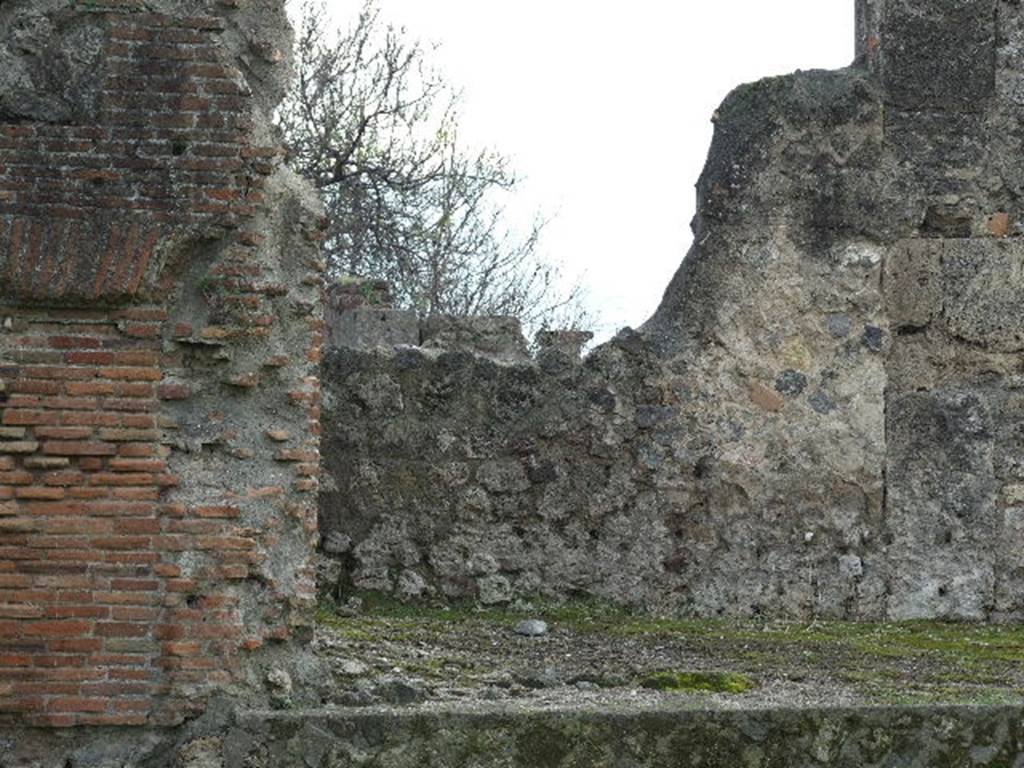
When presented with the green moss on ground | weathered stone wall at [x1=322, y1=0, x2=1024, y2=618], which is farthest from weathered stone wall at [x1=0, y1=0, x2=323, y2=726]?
weathered stone wall at [x1=322, y1=0, x2=1024, y2=618]

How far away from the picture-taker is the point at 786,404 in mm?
8492

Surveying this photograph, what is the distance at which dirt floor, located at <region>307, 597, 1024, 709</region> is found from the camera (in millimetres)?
5824

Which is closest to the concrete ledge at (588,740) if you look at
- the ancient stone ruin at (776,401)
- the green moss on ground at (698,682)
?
the green moss on ground at (698,682)

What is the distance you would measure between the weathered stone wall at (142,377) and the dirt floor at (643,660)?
1.78 feet

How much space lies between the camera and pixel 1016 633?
26.7 feet

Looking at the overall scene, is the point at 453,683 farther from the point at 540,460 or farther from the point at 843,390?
the point at 843,390

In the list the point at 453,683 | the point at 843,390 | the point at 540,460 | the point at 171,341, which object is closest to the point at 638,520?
the point at 540,460

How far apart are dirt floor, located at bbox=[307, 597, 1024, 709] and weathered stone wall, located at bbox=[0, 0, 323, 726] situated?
0.54m

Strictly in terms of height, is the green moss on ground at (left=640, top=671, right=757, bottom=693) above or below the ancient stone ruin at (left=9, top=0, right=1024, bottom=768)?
below

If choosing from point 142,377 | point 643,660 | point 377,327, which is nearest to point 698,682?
point 643,660

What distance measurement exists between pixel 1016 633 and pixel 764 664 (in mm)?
1956

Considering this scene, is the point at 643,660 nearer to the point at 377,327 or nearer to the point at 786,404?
the point at 786,404

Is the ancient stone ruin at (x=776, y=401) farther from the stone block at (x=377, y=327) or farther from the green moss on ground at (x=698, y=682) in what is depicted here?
the stone block at (x=377, y=327)

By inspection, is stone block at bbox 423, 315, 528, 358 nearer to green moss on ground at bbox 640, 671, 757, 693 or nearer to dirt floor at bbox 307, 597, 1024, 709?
dirt floor at bbox 307, 597, 1024, 709
